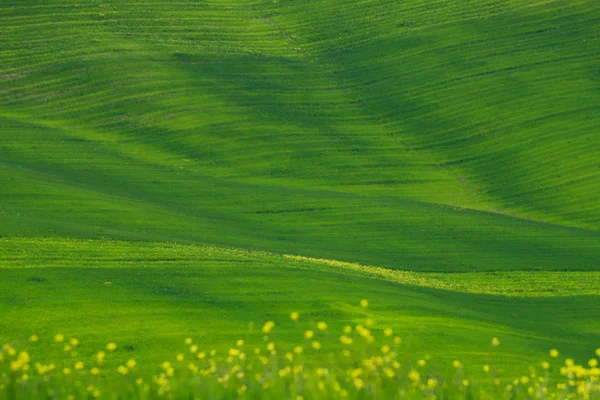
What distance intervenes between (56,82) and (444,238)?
40371 mm

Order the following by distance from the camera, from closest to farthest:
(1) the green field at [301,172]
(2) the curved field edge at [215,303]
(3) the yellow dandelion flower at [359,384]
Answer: (3) the yellow dandelion flower at [359,384]
(2) the curved field edge at [215,303]
(1) the green field at [301,172]

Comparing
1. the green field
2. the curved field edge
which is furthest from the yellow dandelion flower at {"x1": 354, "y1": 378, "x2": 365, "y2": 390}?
the curved field edge

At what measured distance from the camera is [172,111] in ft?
246

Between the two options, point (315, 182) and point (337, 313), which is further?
point (315, 182)

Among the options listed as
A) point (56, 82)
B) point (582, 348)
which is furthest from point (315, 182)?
point (582, 348)

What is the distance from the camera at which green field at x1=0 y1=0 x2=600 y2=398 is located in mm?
32000

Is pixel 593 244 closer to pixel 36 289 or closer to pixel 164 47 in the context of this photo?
pixel 36 289

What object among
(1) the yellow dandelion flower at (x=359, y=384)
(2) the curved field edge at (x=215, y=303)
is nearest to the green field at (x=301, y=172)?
(2) the curved field edge at (x=215, y=303)

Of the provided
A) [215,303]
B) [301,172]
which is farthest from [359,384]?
[301,172]

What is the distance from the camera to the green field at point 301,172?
32.0 metres

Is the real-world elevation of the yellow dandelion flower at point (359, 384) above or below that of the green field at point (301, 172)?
below

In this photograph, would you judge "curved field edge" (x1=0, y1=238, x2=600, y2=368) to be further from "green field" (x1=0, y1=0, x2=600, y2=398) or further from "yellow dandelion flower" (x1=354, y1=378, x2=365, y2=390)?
"yellow dandelion flower" (x1=354, y1=378, x2=365, y2=390)

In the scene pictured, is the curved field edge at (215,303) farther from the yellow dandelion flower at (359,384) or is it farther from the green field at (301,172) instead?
the yellow dandelion flower at (359,384)

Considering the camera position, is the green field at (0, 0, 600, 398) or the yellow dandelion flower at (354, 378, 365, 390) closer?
the yellow dandelion flower at (354, 378, 365, 390)
